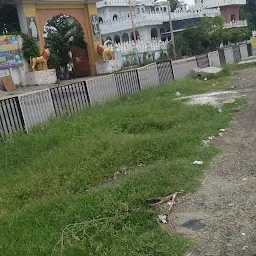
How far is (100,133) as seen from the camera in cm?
639

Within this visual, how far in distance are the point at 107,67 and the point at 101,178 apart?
18871 millimetres

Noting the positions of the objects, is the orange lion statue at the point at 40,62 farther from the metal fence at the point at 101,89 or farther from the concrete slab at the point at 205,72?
the metal fence at the point at 101,89

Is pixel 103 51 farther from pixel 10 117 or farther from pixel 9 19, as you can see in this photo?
pixel 10 117

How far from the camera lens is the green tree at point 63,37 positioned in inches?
907

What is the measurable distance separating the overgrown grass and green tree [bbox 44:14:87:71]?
1624 centimetres

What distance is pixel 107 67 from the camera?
23031 mm

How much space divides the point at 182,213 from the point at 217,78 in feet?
40.4

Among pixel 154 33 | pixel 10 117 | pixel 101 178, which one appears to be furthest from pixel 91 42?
pixel 101 178

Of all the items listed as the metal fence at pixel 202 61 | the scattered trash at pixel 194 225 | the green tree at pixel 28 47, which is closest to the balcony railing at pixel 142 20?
the metal fence at pixel 202 61

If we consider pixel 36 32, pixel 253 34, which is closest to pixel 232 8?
pixel 253 34

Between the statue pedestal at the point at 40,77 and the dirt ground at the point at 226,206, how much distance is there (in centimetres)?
1465

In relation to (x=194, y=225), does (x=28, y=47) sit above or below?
above

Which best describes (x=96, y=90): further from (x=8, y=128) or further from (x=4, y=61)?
(x=4, y=61)

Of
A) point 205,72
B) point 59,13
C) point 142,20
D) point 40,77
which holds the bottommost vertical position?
point 205,72
